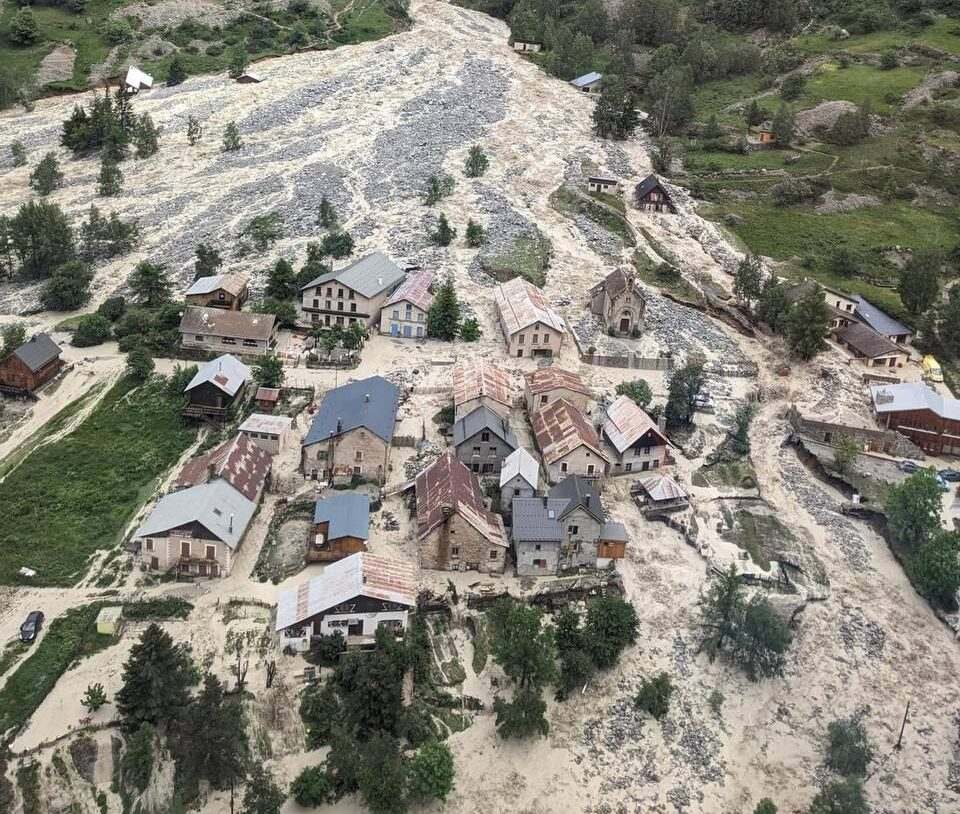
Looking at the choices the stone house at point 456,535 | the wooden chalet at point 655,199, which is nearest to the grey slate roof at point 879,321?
the wooden chalet at point 655,199

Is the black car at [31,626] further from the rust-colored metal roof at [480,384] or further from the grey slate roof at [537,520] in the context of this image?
the rust-colored metal roof at [480,384]

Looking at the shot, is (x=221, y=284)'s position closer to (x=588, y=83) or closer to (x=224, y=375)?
(x=224, y=375)

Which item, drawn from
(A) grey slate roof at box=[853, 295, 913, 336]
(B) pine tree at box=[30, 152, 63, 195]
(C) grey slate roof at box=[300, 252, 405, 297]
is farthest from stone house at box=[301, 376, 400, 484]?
(B) pine tree at box=[30, 152, 63, 195]

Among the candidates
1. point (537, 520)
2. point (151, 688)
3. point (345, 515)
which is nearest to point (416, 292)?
point (345, 515)

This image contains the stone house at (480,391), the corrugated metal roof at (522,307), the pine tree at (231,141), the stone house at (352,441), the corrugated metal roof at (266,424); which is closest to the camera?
the stone house at (352,441)

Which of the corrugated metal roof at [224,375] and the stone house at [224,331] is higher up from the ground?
the corrugated metal roof at [224,375]

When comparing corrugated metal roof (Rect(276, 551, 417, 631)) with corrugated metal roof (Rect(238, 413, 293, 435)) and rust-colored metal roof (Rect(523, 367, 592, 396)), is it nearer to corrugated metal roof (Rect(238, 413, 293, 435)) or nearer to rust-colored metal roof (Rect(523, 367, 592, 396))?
corrugated metal roof (Rect(238, 413, 293, 435))

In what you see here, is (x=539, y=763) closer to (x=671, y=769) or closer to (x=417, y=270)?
(x=671, y=769)
